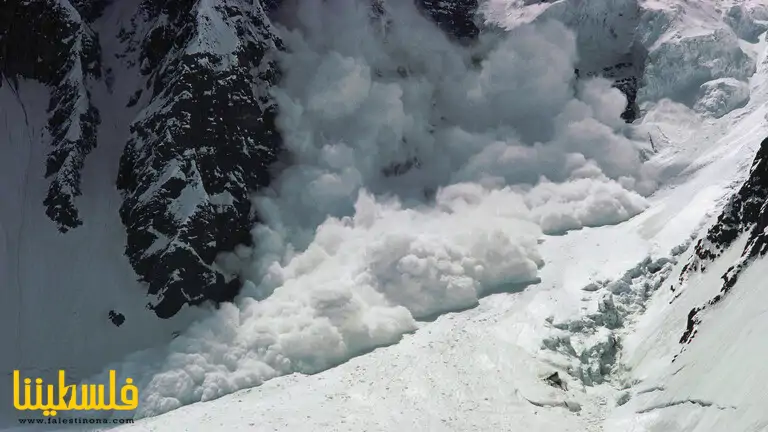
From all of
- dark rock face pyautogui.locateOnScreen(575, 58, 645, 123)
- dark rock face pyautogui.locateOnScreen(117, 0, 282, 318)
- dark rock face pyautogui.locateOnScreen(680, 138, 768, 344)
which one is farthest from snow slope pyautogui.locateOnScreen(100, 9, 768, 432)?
dark rock face pyautogui.locateOnScreen(575, 58, 645, 123)

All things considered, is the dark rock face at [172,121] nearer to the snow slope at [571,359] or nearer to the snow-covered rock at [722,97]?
the snow slope at [571,359]

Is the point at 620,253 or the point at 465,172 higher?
the point at 465,172

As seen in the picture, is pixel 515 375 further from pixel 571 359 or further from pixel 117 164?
pixel 117 164

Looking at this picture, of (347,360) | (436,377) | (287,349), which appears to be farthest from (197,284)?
(436,377)

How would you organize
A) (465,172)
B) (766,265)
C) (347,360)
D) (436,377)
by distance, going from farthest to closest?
(465,172) < (347,360) < (436,377) < (766,265)

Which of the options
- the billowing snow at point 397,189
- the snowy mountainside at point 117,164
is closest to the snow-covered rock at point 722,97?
the billowing snow at point 397,189

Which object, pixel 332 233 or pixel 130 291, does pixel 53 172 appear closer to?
pixel 130 291

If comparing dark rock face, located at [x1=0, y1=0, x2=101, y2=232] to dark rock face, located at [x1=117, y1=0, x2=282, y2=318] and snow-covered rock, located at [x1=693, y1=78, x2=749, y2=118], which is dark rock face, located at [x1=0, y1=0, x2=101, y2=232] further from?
snow-covered rock, located at [x1=693, y1=78, x2=749, y2=118]
